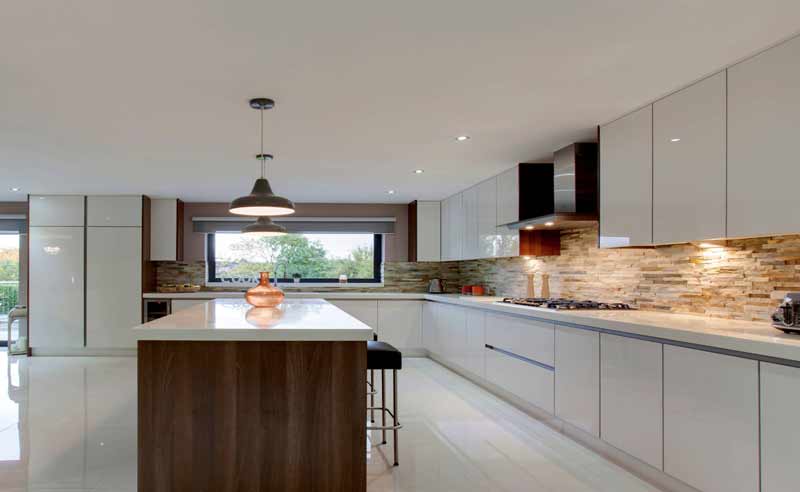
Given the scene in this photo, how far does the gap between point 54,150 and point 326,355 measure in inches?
141

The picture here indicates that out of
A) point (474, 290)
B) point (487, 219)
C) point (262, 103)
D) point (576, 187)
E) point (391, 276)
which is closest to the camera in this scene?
point (262, 103)

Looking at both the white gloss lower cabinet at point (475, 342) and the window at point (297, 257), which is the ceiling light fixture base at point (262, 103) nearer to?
the white gloss lower cabinet at point (475, 342)

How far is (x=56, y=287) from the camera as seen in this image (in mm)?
7504

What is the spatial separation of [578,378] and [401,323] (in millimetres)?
4000

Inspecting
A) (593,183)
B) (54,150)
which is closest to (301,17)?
(593,183)

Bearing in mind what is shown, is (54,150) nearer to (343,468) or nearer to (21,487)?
(21,487)

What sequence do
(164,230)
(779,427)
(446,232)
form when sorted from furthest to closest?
(164,230) < (446,232) < (779,427)

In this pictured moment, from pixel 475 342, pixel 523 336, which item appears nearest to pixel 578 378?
pixel 523 336

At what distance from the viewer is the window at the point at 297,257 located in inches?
328

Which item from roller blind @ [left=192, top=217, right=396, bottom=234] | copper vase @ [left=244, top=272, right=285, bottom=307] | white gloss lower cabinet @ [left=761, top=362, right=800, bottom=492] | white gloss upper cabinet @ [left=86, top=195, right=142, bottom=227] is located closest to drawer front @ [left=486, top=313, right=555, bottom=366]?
white gloss lower cabinet @ [left=761, top=362, right=800, bottom=492]

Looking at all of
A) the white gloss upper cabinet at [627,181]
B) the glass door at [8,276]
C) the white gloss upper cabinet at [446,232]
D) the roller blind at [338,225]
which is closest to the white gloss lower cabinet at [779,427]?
the white gloss upper cabinet at [627,181]

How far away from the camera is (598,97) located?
3.30m

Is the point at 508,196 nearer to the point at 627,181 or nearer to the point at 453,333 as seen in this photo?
the point at 453,333

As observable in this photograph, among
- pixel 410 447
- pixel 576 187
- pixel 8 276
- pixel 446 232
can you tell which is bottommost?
pixel 410 447
